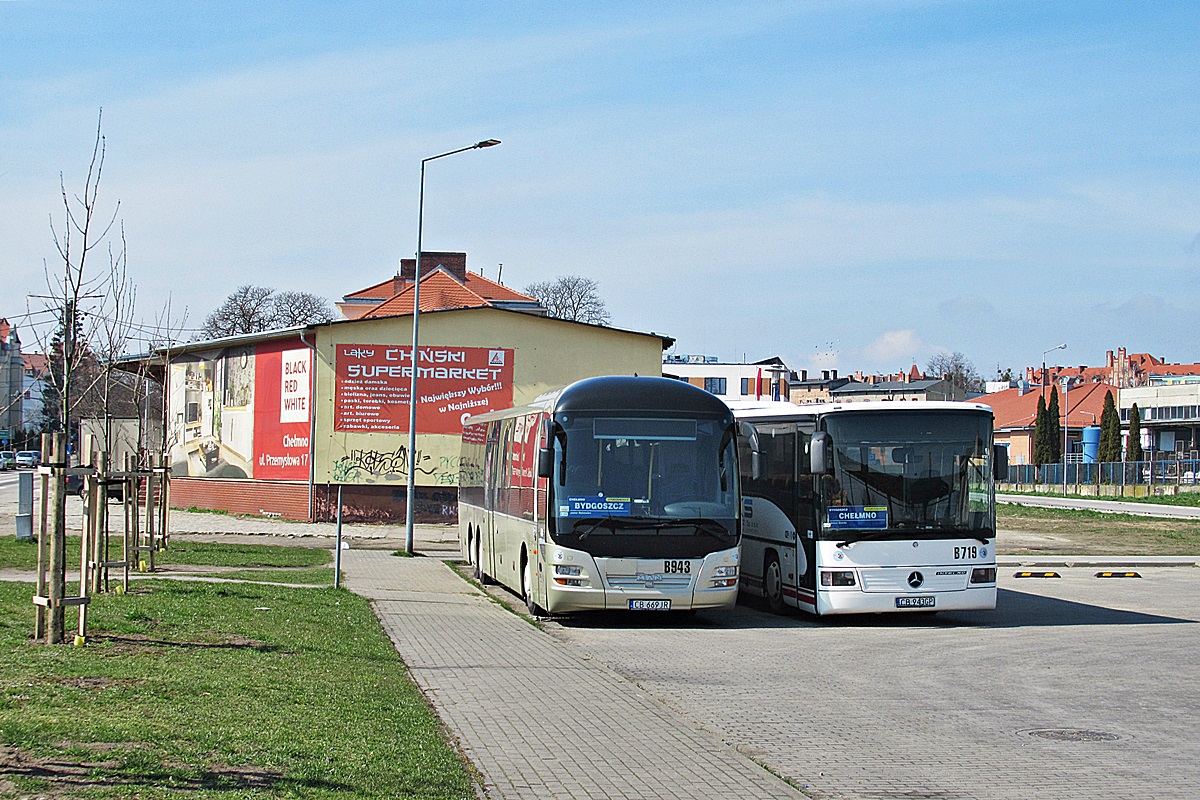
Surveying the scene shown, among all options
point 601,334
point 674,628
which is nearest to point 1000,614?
point 674,628

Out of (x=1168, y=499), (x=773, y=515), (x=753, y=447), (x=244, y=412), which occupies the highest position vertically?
(x=244, y=412)

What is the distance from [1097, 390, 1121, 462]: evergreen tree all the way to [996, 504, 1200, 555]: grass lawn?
109 ft

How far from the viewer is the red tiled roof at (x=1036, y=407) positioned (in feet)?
347

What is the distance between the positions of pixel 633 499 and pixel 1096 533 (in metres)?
29.6

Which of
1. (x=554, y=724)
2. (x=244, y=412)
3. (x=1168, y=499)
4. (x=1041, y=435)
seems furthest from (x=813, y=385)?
(x=554, y=724)

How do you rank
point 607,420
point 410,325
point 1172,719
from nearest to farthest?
point 1172,719 < point 607,420 < point 410,325

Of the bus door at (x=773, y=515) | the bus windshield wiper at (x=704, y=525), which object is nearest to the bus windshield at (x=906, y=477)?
the bus door at (x=773, y=515)

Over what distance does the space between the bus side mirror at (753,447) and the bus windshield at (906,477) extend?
1.79 metres

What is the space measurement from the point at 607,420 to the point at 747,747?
8.16 m

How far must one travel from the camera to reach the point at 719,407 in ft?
55.5

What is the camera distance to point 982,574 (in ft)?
53.9

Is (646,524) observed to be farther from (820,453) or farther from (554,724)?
(554,724)

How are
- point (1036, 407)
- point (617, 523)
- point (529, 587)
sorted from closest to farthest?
1. point (617, 523)
2. point (529, 587)
3. point (1036, 407)

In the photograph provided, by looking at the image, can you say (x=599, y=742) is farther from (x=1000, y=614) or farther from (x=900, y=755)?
(x=1000, y=614)
